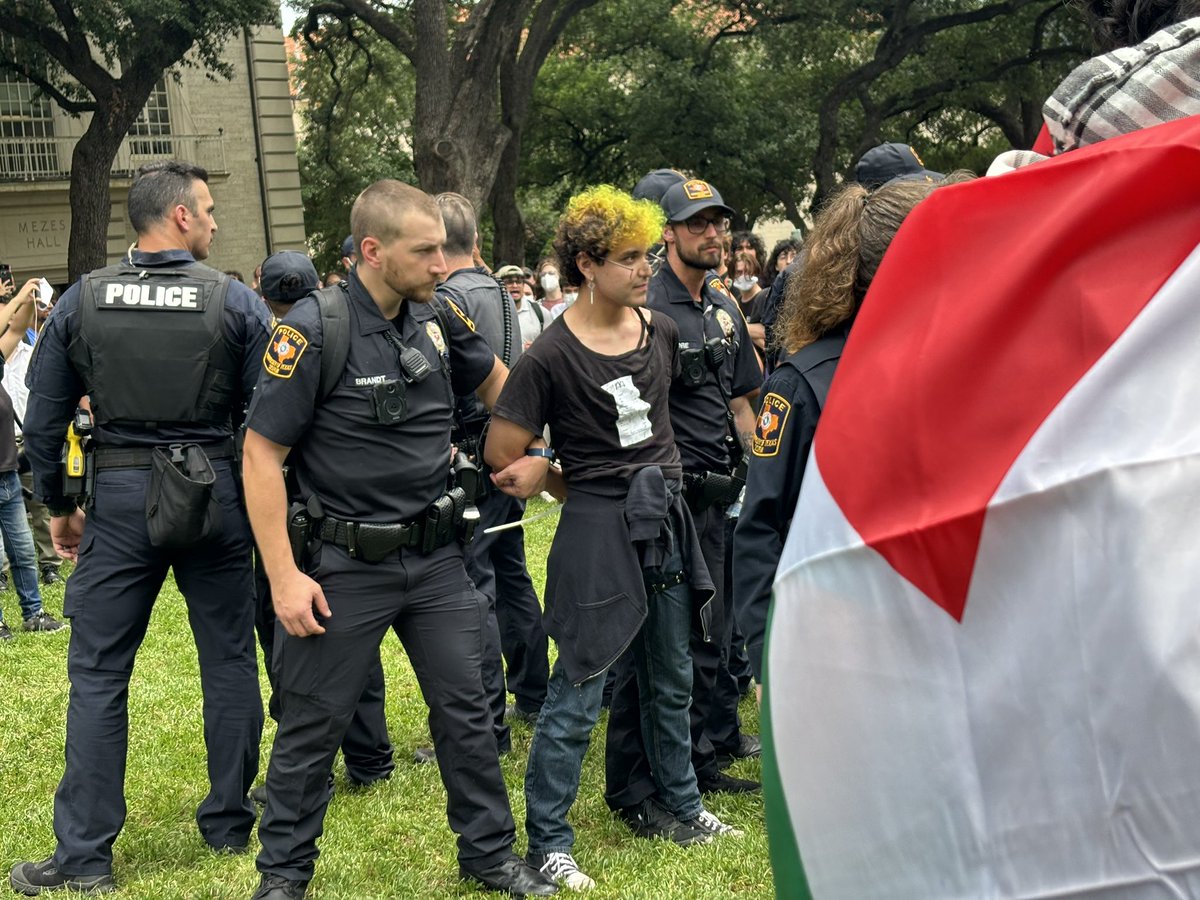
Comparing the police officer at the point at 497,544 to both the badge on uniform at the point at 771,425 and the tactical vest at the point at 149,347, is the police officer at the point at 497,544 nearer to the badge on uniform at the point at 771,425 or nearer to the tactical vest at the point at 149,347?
the tactical vest at the point at 149,347

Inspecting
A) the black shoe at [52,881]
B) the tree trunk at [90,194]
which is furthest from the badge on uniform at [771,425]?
the tree trunk at [90,194]

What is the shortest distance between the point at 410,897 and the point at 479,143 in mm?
15418

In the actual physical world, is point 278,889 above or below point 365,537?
below

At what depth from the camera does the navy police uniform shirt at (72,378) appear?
498 cm

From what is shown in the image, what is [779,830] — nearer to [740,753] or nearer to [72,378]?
[72,378]

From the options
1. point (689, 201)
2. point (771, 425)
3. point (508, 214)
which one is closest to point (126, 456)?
point (689, 201)

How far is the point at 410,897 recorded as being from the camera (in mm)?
4645

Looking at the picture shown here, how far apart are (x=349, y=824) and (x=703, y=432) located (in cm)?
197

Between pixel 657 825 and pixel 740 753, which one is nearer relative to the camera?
pixel 657 825

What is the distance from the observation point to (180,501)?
4.79 meters

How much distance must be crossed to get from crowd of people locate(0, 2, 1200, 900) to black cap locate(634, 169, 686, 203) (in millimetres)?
310

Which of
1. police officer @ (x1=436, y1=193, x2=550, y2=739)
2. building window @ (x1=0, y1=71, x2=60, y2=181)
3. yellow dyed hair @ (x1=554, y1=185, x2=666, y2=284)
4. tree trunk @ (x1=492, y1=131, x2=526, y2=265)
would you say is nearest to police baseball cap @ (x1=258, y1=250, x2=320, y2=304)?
police officer @ (x1=436, y1=193, x2=550, y2=739)

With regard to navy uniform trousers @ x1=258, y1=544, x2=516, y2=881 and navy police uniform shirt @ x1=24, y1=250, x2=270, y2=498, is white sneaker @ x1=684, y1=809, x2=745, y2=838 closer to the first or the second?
navy uniform trousers @ x1=258, y1=544, x2=516, y2=881

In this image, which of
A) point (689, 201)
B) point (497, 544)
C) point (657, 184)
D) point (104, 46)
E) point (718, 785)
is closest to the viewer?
point (718, 785)
